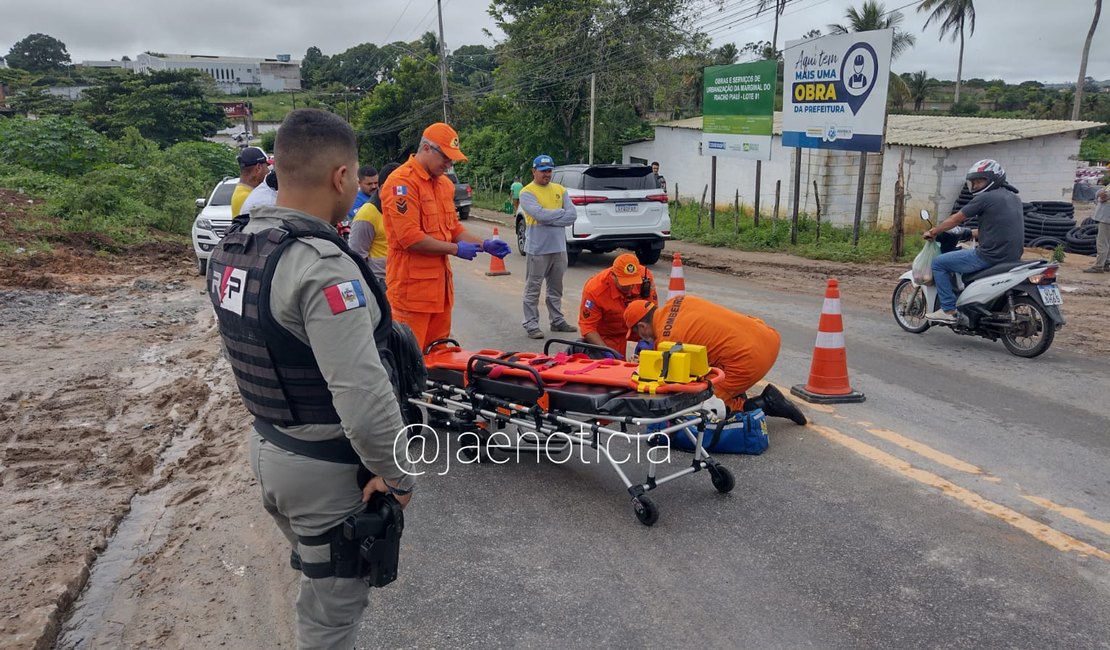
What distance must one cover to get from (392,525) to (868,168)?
63.5 feet

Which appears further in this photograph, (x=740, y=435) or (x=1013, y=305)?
(x=1013, y=305)

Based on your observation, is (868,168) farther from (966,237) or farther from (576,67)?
(576,67)

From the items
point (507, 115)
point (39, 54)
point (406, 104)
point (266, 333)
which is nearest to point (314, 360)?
point (266, 333)

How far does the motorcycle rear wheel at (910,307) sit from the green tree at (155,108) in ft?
156

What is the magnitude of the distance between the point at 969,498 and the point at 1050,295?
3.81 metres

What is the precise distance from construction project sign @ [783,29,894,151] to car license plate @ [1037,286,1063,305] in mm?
7408

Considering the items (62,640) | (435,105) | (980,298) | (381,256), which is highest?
(435,105)

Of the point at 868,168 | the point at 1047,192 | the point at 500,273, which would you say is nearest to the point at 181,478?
the point at 500,273

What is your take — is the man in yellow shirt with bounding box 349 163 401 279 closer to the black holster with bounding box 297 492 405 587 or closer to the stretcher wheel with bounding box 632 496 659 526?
the stretcher wheel with bounding box 632 496 659 526

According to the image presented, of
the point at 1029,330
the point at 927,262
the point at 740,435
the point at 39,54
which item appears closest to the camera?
the point at 740,435

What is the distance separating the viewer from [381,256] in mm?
6527

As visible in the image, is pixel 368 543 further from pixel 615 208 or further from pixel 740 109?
pixel 740 109

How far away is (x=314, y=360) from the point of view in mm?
2352

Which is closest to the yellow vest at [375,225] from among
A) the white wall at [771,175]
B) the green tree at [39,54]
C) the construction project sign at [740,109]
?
the construction project sign at [740,109]
